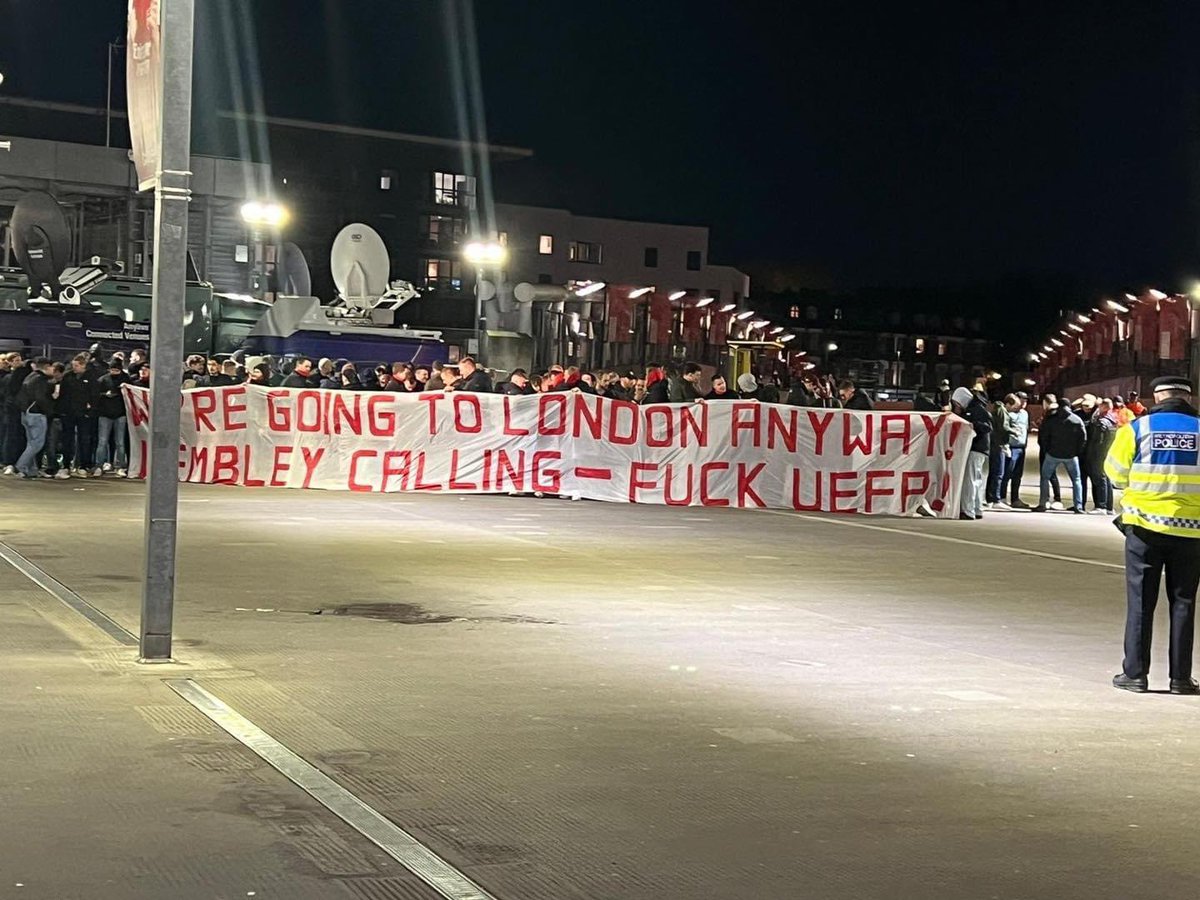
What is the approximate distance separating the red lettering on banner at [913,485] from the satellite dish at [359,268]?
27.4 meters

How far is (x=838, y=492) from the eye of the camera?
82.8ft

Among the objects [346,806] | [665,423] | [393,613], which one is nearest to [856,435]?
[665,423]

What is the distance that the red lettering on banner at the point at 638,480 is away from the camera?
25656mm

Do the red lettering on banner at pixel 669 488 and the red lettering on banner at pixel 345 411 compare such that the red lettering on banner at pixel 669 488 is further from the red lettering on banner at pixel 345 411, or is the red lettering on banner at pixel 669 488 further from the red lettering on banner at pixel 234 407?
the red lettering on banner at pixel 234 407

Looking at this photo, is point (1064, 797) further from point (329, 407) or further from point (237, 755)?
point (329, 407)

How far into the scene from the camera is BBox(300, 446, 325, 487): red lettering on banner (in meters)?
25.8

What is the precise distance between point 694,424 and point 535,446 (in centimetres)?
235

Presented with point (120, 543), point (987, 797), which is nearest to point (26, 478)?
point (120, 543)

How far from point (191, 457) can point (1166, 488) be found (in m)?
18.0

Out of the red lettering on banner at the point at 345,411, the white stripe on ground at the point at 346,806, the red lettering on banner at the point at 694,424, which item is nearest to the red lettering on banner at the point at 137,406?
the red lettering on banner at the point at 345,411

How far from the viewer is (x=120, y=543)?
56.0ft

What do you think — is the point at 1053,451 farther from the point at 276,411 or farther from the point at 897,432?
the point at 276,411

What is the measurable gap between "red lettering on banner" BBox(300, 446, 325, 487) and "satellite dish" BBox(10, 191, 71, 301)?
1668 cm

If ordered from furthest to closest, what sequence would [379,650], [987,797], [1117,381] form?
[1117,381]
[379,650]
[987,797]
